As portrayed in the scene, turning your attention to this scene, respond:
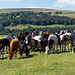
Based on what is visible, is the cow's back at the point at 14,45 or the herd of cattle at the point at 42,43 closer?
the cow's back at the point at 14,45

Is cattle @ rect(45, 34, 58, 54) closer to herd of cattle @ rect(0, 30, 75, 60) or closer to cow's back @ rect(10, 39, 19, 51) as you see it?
herd of cattle @ rect(0, 30, 75, 60)

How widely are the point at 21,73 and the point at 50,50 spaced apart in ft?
35.0

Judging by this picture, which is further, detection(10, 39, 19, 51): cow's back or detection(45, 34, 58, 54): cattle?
detection(45, 34, 58, 54): cattle

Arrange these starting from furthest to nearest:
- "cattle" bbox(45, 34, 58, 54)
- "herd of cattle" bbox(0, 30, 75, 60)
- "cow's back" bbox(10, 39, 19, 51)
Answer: "cattle" bbox(45, 34, 58, 54) < "herd of cattle" bbox(0, 30, 75, 60) < "cow's back" bbox(10, 39, 19, 51)

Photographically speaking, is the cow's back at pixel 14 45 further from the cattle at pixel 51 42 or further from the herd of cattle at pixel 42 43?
the cattle at pixel 51 42

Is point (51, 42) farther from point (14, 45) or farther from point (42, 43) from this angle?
point (14, 45)

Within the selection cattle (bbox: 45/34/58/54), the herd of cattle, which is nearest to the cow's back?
the herd of cattle

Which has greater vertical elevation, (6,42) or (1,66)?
(6,42)

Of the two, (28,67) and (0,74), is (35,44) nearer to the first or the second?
(28,67)

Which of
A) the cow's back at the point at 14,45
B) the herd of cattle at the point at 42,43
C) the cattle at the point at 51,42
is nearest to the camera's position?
the cow's back at the point at 14,45

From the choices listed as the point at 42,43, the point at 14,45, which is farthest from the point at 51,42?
the point at 14,45

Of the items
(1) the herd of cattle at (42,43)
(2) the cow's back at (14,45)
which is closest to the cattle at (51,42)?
(1) the herd of cattle at (42,43)

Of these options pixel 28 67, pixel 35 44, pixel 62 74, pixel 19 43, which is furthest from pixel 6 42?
pixel 62 74

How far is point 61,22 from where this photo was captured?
19725 cm
